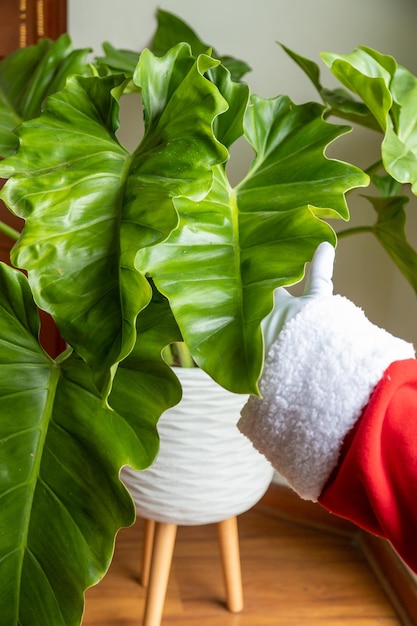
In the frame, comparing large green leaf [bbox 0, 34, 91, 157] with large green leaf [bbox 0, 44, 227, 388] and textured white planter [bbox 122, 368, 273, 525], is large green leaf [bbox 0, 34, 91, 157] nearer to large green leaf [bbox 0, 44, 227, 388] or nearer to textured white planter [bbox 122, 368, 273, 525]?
large green leaf [bbox 0, 44, 227, 388]

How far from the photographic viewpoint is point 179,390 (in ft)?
2.09

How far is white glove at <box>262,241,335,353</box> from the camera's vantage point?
0.61 m

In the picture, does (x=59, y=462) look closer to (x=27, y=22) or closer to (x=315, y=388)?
(x=315, y=388)

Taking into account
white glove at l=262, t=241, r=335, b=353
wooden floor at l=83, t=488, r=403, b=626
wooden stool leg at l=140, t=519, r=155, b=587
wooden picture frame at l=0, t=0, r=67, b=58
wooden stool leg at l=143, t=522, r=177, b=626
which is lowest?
wooden floor at l=83, t=488, r=403, b=626

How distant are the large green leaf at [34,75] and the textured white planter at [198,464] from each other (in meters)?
0.45

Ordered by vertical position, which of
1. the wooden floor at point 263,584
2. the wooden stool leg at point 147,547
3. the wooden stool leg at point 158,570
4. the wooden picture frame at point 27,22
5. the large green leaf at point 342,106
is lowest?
the wooden floor at point 263,584

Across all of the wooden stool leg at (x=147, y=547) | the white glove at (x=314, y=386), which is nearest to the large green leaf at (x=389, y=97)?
the white glove at (x=314, y=386)

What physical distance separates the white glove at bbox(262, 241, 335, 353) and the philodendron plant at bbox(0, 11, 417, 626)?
0.07 m

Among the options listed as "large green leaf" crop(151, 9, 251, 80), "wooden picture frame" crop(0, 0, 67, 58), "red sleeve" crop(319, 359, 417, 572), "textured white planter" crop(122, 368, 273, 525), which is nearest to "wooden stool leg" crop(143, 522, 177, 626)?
"textured white planter" crop(122, 368, 273, 525)

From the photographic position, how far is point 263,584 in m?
1.29

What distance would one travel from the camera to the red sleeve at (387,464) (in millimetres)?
523

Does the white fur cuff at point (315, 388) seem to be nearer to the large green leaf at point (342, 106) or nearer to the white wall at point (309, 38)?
the large green leaf at point (342, 106)

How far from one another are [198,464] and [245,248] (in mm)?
487

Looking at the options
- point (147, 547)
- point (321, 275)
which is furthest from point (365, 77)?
point (147, 547)
